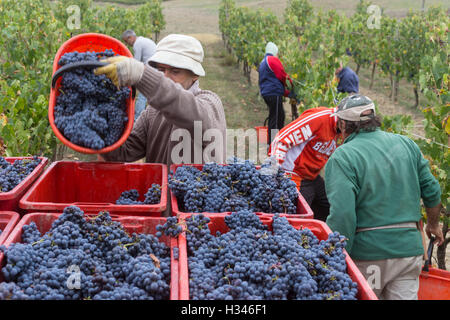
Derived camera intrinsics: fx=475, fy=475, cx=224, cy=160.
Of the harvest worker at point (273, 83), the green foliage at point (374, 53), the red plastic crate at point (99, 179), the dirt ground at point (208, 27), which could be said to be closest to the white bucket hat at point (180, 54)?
the red plastic crate at point (99, 179)

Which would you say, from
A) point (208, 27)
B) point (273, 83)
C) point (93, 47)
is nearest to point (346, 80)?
point (273, 83)

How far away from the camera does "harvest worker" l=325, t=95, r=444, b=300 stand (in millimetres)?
2543

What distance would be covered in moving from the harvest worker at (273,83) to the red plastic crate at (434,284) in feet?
18.0

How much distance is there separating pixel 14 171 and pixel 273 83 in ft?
21.2

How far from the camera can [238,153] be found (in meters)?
8.09

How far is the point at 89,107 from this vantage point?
226 cm

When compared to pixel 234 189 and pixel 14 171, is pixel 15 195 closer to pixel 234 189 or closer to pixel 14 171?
pixel 14 171

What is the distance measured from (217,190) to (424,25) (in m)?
12.1

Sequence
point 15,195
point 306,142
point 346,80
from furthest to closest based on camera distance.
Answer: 1. point 346,80
2. point 306,142
3. point 15,195

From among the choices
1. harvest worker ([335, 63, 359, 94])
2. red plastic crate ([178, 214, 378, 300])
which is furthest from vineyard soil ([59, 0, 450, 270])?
red plastic crate ([178, 214, 378, 300])

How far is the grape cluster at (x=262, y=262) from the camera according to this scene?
1549mm

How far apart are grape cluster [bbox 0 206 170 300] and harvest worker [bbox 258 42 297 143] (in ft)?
21.3

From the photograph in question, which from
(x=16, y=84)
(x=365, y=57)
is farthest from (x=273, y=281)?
(x=365, y=57)

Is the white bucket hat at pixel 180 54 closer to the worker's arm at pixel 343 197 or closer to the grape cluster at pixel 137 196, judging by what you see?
the grape cluster at pixel 137 196
